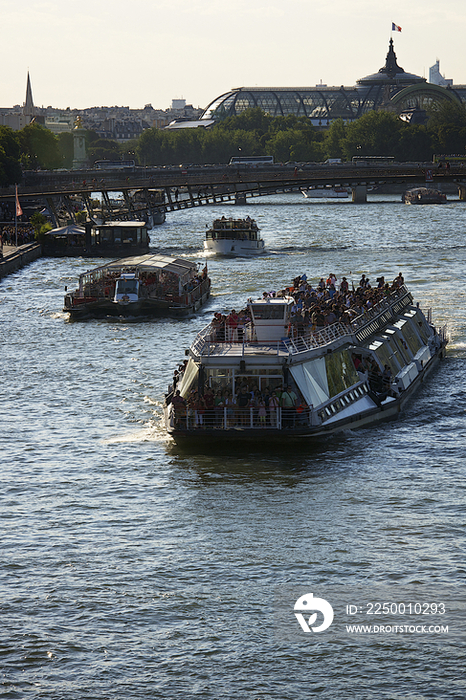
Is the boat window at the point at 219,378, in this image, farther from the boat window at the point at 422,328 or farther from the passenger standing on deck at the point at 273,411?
the boat window at the point at 422,328

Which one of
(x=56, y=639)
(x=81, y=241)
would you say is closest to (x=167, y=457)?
(x=56, y=639)

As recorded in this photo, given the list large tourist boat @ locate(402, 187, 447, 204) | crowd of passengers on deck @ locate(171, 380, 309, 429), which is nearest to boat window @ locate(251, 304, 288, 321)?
crowd of passengers on deck @ locate(171, 380, 309, 429)

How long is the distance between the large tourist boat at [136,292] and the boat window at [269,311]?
26.4 meters

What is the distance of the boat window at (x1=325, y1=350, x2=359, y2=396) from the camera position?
3459 centimetres

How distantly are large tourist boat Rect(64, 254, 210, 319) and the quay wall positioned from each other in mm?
20188

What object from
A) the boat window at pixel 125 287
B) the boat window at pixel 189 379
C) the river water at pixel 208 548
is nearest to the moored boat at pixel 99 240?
the boat window at pixel 125 287

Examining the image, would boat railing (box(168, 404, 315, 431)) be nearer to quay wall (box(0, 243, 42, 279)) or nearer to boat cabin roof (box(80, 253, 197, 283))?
boat cabin roof (box(80, 253, 197, 283))

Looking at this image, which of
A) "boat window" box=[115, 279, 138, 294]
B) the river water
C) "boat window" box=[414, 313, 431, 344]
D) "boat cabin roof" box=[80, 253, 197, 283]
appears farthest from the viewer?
"boat cabin roof" box=[80, 253, 197, 283]

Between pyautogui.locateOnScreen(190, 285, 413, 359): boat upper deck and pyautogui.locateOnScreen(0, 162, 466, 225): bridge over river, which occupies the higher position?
pyautogui.locateOnScreen(0, 162, 466, 225): bridge over river

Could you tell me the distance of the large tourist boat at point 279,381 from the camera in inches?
1271

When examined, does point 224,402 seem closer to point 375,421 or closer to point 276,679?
point 375,421

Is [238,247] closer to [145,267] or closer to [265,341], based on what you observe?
[145,267]

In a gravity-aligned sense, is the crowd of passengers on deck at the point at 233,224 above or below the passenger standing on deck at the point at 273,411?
above

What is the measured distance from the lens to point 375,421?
36.3 meters
